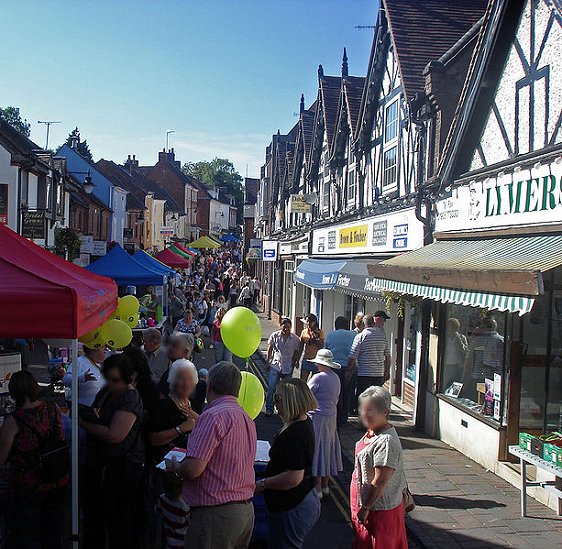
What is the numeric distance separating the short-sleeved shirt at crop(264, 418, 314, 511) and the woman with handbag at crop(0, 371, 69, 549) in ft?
5.33

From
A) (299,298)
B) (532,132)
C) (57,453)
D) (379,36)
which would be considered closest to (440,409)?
(532,132)

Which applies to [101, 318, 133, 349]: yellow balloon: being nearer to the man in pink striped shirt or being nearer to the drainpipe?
the drainpipe

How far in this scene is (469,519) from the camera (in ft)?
23.5

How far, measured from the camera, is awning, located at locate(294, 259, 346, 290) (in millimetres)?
15642

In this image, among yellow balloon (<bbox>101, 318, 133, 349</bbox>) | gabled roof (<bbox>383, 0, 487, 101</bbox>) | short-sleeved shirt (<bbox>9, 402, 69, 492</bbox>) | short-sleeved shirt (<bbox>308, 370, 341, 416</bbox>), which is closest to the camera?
short-sleeved shirt (<bbox>9, 402, 69, 492</bbox>)

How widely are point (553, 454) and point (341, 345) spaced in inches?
190

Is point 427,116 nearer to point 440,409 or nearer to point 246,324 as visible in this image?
point 440,409

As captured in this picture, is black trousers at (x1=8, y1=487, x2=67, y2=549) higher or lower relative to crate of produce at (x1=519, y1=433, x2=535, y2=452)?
lower

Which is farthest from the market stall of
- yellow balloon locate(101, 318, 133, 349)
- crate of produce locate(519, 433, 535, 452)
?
crate of produce locate(519, 433, 535, 452)

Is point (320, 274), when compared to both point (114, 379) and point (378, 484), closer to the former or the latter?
point (114, 379)

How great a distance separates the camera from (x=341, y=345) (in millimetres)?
11172

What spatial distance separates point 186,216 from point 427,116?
7098cm

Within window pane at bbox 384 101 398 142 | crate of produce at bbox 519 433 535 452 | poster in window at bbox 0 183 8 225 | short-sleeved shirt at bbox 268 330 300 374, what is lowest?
crate of produce at bbox 519 433 535 452

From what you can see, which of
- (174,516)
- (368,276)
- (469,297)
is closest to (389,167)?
(368,276)
